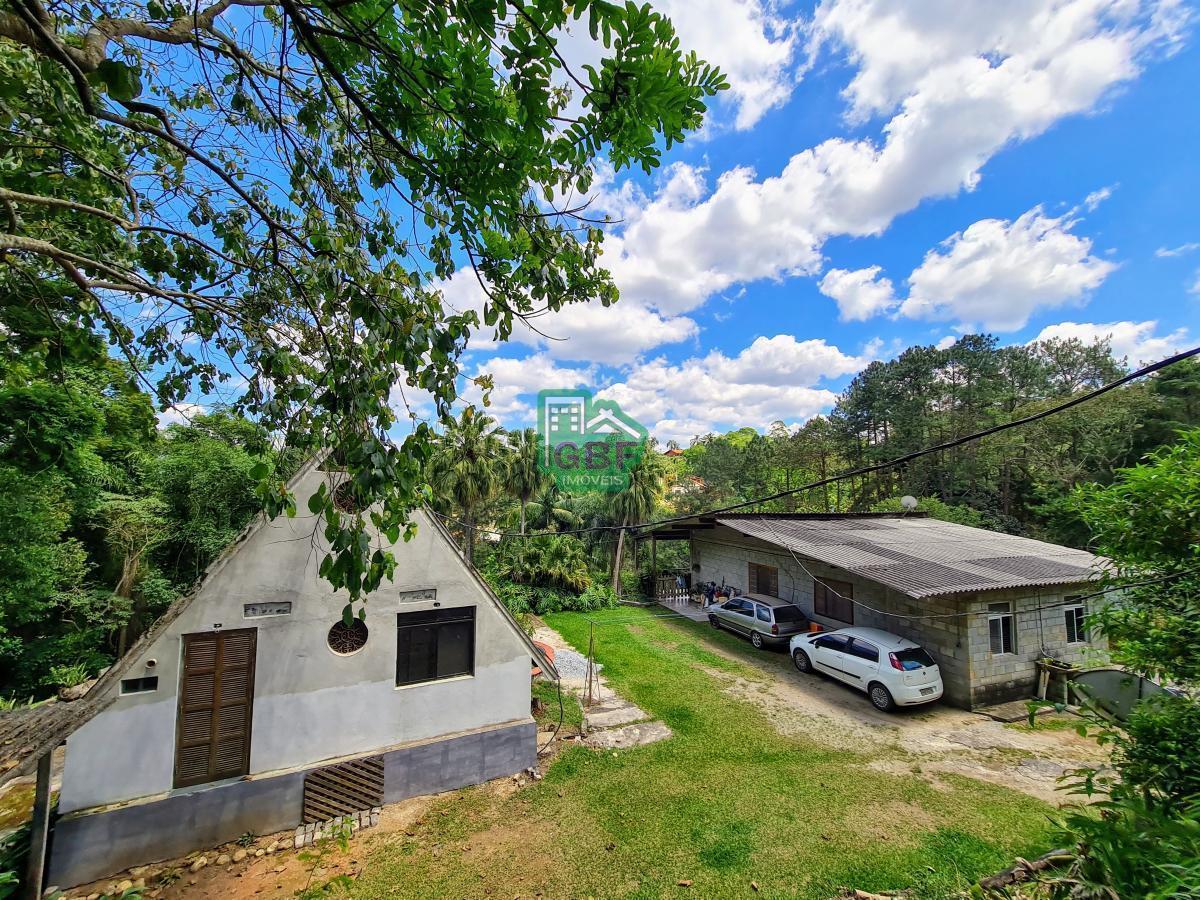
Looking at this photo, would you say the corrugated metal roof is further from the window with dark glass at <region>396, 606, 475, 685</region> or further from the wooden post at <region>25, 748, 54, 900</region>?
the wooden post at <region>25, 748, 54, 900</region>

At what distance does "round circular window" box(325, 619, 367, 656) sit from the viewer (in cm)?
609

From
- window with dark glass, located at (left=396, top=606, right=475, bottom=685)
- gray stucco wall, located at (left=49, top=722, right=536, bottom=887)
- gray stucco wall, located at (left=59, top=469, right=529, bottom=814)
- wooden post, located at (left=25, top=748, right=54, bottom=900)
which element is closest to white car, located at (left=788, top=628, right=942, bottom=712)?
gray stucco wall, located at (left=59, top=469, right=529, bottom=814)

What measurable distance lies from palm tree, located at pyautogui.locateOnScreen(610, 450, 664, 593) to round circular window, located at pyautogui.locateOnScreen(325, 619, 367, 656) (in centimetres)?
1580

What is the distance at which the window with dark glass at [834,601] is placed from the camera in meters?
12.5

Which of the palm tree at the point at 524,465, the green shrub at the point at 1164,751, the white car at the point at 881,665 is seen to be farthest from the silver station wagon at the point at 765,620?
the palm tree at the point at 524,465

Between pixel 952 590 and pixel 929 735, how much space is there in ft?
9.05

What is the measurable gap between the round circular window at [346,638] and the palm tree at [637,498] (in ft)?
51.8

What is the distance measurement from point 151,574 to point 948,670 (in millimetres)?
20726

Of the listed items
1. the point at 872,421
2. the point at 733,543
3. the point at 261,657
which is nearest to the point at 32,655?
the point at 261,657

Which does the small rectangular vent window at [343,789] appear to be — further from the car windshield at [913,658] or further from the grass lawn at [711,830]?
the car windshield at [913,658]

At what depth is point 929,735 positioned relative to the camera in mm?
8273

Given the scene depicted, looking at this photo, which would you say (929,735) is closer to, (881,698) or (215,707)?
(881,698)

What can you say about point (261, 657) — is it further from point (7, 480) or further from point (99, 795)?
point (7, 480)

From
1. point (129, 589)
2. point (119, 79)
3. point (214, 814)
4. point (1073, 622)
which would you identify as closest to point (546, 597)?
point (129, 589)
